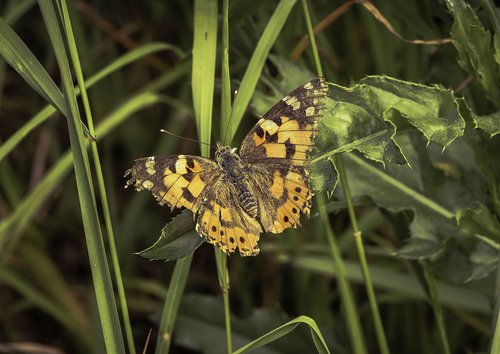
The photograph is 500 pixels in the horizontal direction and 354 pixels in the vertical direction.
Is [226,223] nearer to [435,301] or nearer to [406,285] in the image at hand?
[435,301]

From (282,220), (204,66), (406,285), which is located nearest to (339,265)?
(282,220)

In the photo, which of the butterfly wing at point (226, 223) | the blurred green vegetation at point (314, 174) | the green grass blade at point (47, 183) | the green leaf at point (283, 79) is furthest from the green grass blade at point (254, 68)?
the green grass blade at point (47, 183)

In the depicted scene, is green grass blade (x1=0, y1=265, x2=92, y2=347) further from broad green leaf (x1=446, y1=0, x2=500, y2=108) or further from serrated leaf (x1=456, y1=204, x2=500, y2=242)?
broad green leaf (x1=446, y1=0, x2=500, y2=108)

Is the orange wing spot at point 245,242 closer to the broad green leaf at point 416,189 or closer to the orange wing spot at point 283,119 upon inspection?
the orange wing spot at point 283,119

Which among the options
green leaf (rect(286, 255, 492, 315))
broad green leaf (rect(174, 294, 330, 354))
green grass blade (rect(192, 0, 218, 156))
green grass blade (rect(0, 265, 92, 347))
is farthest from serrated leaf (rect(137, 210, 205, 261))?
green grass blade (rect(0, 265, 92, 347))

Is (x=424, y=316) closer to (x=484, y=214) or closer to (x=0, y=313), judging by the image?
(x=484, y=214)

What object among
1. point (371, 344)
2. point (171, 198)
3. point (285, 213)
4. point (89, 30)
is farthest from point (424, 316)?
point (89, 30)

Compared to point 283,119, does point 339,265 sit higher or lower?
lower

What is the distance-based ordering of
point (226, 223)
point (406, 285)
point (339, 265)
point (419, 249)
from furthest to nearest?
point (406, 285) < point (419, 249) < point (339, 265) < point (226, 223)
